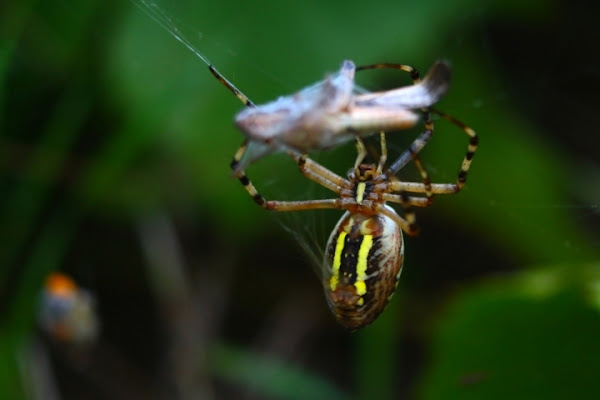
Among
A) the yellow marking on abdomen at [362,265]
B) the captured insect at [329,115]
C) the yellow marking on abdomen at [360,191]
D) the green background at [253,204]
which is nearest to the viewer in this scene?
the captured insect at [329,115]

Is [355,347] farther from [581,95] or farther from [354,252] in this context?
[354,252]

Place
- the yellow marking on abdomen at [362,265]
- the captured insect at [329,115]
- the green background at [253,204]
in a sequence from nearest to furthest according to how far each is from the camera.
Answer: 1. the captured insect at [329,115]
2. the yellow marking on abdomen at [362,265]
3. the green background at [253,204]

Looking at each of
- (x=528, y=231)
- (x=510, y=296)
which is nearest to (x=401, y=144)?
(x=528, y=231)

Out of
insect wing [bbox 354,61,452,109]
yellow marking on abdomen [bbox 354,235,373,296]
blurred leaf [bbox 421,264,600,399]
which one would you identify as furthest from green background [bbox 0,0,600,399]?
insect wing [bbox 354,61,452,109]

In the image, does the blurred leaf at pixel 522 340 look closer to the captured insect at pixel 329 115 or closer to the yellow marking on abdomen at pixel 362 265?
the yellow marking on abdomen at pixel 362 265

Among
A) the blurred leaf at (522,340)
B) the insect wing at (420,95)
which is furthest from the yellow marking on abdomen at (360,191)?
the insect wing at (420,95)

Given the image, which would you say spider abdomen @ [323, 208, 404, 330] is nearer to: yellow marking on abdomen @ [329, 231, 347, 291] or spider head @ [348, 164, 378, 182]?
yellow marking on abdomen @ [329, 231, 347, 291]

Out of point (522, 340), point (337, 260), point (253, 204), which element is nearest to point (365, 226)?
point (337, 260)
